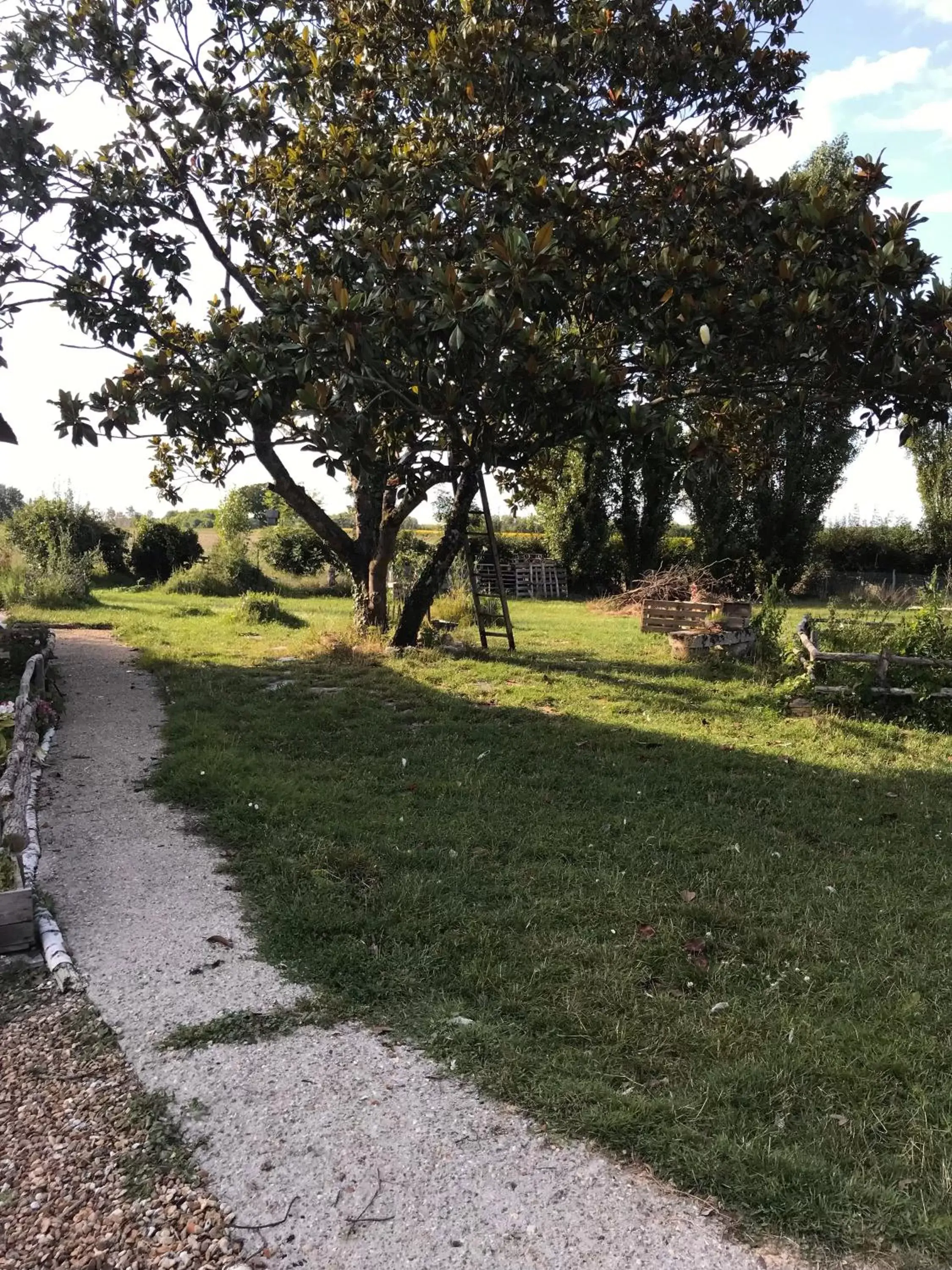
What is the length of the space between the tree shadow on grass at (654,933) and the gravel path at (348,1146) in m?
0.15

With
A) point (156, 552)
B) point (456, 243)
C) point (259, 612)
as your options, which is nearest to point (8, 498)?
point (156, 552)

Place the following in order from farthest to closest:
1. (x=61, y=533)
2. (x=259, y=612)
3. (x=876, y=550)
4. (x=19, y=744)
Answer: (x=876, y=550)
(x=61, y=533)
(x=259, y=612)
(x=19, y=744)

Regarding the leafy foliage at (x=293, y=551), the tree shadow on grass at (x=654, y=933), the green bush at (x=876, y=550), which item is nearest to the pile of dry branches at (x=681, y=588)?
the tree shadow on grass at (x=654, y=933)

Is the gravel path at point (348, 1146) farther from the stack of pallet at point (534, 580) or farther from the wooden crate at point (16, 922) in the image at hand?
the stack of pallet at point (534, 580)

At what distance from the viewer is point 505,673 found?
10.6 meters

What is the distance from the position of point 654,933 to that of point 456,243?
18.8ft

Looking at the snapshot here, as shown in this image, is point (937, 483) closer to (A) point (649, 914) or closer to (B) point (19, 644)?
(B) point (19, 644)

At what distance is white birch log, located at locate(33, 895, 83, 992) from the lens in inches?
129

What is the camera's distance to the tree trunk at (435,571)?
1115 centimetres

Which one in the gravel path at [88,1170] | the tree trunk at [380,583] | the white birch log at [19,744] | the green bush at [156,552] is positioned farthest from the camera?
the green bush at [156,552]

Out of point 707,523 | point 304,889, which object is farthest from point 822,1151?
point 707,523

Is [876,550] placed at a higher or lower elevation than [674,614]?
higher

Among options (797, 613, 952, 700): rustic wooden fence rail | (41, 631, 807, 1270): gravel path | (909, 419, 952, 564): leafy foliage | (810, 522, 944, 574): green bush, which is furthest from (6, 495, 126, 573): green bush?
(909, 419, 952, 564): leafy foliage

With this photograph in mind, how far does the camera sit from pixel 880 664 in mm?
8180
